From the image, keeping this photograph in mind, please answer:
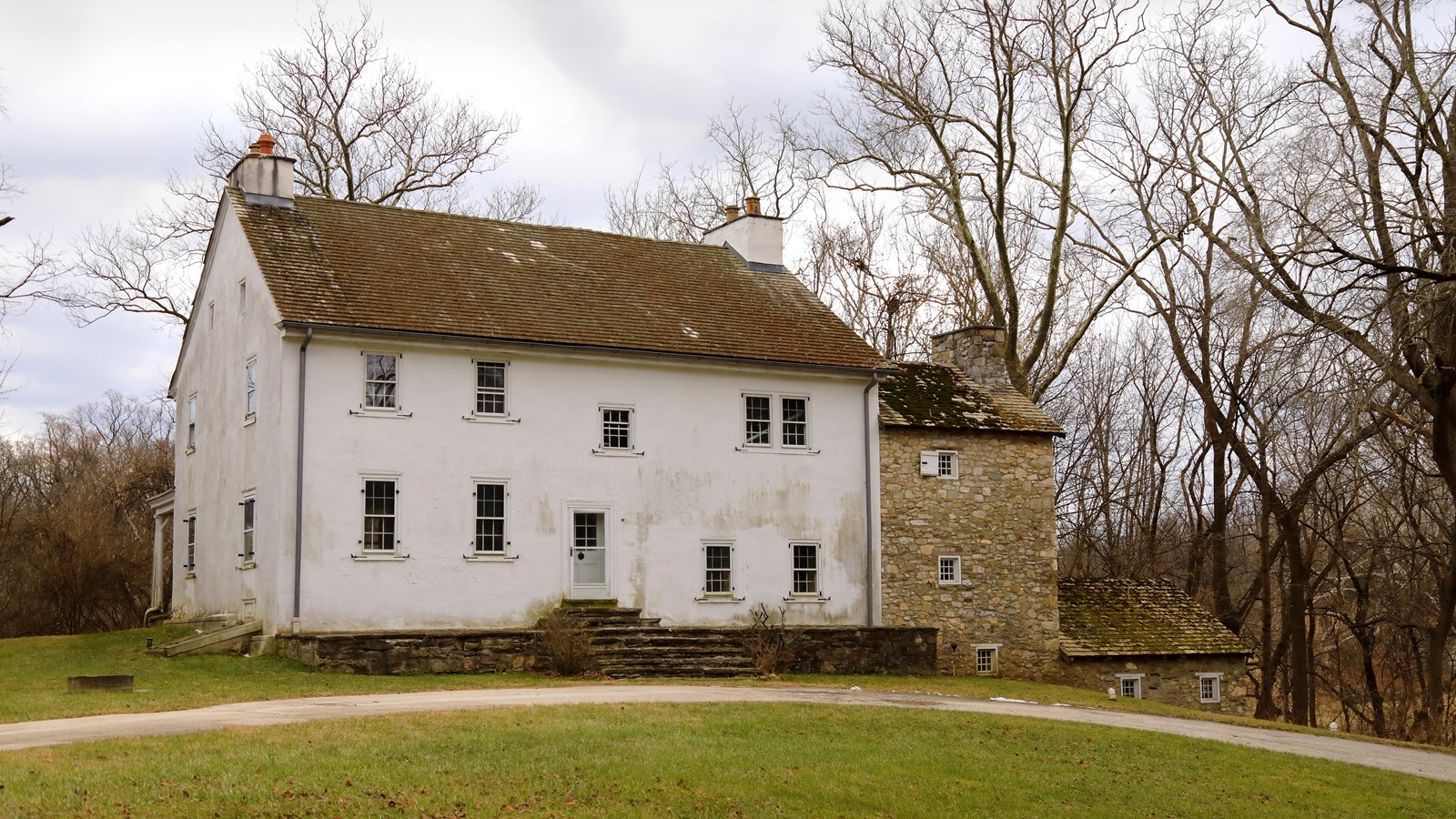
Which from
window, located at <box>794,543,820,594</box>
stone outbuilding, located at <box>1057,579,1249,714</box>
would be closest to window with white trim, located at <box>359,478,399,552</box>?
window, located at <box>794,543,820,594</box>

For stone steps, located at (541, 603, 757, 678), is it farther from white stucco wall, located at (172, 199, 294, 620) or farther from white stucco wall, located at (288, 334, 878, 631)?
white stucco wall, located at (172, 199, 294, 620)

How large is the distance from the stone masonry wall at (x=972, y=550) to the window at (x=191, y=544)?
47.8ft

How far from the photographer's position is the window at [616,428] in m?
26.3

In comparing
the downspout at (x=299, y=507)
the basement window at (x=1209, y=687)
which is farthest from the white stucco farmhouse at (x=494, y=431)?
the basement window at (x=1209, y=687)

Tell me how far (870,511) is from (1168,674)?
7.73 metres

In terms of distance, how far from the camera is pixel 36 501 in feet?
156

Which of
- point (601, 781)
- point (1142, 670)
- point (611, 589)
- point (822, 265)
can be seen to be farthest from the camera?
point (822, 265)

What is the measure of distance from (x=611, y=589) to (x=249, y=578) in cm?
661

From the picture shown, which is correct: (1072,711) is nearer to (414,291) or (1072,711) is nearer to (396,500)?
(396,500)

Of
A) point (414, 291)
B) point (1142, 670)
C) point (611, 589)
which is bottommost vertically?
point (1142, 670)

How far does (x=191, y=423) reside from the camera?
30188 millimetres

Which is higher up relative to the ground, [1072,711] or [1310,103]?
[1310,103]

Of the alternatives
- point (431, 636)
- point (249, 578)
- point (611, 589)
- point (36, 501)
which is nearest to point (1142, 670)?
point (611, 589)

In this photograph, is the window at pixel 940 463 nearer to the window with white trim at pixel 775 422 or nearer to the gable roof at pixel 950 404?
the gable roof at pixel 950 404
